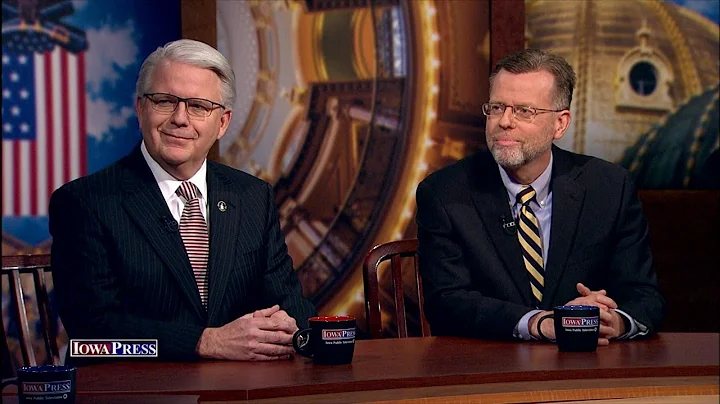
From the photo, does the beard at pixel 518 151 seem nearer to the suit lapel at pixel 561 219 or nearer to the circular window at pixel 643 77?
the suit lapel at pixel 561 219

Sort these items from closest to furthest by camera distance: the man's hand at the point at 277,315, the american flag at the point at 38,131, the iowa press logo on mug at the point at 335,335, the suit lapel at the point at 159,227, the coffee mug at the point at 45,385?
1. the coffee mug at the point at 45,385
2. the iowa press logo on mug at the point at 335,335
3. the man's hand at the point at 277,315
4. the suit lapel at the point at 159,227
5. the american flag at the point at 38,131

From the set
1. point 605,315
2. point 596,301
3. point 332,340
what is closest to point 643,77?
point 596,301

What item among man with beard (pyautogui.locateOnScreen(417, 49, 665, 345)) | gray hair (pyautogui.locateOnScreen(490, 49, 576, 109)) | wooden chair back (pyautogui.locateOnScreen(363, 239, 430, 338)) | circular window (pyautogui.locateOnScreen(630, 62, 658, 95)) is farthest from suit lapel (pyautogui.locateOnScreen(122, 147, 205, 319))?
circular window (pyautogui.locateOnScreen(630, 62, 658, 95))

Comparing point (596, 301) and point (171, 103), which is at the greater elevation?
point (171, 103)

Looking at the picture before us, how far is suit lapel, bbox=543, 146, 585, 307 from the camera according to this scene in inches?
99.7

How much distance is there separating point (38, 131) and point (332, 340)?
A: 8.64ft

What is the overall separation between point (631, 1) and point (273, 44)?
5.17ft

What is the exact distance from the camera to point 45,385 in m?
1.45

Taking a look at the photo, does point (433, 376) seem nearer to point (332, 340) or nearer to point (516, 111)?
point (332, 340)

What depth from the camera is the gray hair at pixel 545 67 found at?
8.77 ft

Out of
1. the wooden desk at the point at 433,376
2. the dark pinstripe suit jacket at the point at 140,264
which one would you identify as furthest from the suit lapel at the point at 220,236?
the wooden desk at the point at 433,376

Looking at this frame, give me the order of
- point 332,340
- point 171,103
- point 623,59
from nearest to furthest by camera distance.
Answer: point 332,340
point 171,103
point 623,59

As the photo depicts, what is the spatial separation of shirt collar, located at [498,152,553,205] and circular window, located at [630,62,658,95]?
70.8 inches

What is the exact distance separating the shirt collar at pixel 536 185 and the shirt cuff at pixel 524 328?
0.47 meters
